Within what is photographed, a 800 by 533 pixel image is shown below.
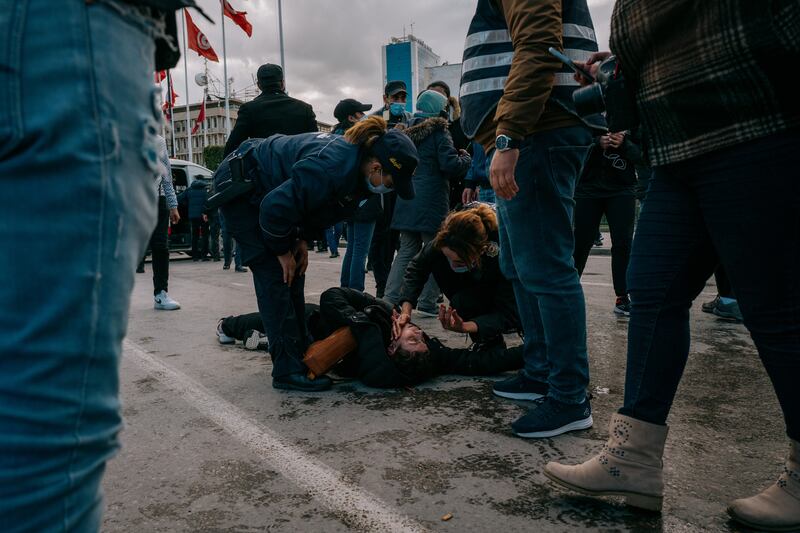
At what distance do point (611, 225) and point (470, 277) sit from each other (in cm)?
183

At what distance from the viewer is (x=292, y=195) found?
2.75 m

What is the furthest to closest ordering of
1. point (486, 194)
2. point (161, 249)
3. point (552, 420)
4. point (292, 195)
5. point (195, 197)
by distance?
point (195, 197)
point (161, 249)
point (486, 194)
point (292, 195)
point (552, 420)

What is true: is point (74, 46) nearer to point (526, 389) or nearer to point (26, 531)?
point (26, 531)

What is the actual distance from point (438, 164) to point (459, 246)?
194 cm

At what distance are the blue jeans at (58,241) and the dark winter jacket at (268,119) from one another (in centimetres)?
427

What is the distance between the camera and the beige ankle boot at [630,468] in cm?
165

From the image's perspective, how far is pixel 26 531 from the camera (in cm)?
69

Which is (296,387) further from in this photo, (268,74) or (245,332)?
(268,74)

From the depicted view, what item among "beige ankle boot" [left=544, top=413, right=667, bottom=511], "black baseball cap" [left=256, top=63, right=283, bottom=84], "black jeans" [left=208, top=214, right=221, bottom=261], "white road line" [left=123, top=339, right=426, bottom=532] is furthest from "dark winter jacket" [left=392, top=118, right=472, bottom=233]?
"black jeans" [left=208, top=214, right=221, bottom=261]

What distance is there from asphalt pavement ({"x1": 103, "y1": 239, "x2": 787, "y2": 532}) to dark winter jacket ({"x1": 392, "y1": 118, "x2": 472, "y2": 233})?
2.01m

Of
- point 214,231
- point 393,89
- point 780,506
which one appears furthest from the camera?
point 214,231

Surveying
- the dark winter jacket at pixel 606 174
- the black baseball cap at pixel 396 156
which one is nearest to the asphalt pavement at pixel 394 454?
the black baseball cap at pixel 396 156

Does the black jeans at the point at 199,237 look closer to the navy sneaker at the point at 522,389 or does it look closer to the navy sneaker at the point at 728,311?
the navy sneaker at the point at 728,311

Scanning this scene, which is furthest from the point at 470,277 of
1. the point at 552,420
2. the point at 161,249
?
the point at 161,249
